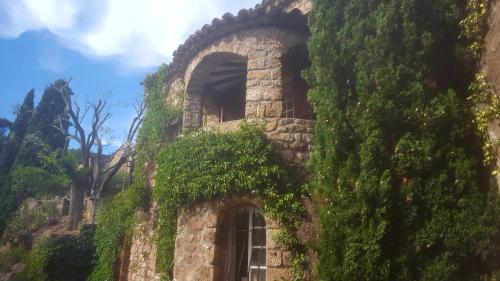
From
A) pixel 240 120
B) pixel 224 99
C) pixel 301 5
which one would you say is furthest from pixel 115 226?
pixel 301 5

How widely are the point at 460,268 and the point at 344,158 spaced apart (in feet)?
6.12

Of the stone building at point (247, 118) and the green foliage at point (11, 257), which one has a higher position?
the stone building at point (247, 118)

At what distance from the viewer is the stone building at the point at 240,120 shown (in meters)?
7.15

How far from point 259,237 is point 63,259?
8.33 m

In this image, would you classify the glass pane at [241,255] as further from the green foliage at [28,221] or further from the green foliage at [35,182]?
the green foliage at [35,182]

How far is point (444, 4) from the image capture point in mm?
5660

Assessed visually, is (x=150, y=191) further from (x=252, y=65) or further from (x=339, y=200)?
(x=339, y=200)

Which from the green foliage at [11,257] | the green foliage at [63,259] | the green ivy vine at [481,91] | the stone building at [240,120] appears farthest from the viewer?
the green foliage at [11,257]

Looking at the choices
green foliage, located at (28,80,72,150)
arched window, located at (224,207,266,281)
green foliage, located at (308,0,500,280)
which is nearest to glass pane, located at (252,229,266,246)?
arched window, located at (224,207,266,281)

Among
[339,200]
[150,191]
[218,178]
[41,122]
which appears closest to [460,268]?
[339,200]

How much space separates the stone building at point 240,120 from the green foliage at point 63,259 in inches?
128

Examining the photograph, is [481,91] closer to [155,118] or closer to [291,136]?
[291,136]

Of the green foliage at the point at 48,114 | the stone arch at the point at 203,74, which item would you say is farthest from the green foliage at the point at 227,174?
the green foliage at the point at 48,114

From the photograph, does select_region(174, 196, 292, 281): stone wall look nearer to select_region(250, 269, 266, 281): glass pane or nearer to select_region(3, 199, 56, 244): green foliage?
select_region(250, 269, 266, 281): glass pane
